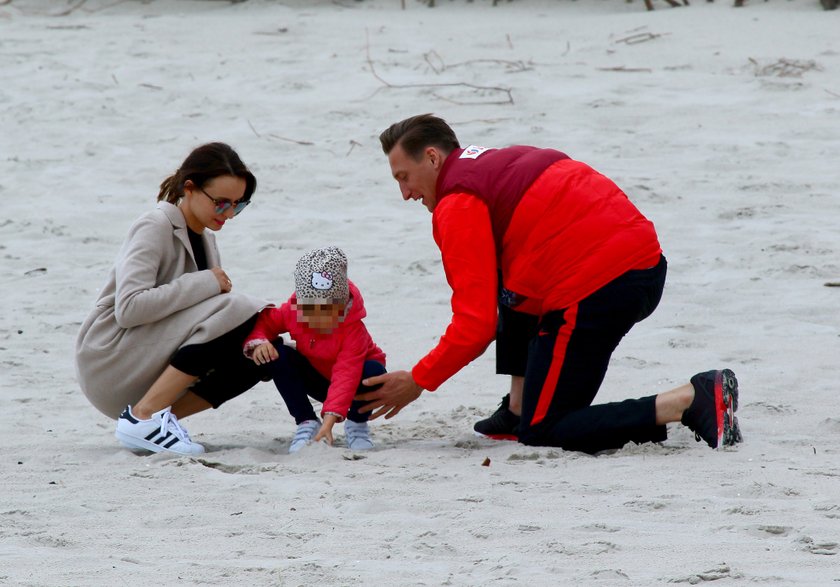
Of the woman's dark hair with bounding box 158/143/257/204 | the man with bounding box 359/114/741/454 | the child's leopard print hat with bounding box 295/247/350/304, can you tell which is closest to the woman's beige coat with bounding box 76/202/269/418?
the woman's dark hair with bounding box 158/143/257/204

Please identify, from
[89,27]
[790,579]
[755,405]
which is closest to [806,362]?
[755,405]

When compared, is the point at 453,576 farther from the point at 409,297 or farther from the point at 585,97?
the point at 585,97

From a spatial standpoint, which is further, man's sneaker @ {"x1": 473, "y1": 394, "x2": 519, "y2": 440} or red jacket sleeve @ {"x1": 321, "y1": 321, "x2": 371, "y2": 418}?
man's sneaker @ {"x1": 473, "y1": 394, "x2": 519, "y2": 440}

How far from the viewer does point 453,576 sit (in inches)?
114

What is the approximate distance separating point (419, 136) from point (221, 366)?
3.36 ft

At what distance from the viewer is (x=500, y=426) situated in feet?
14.9

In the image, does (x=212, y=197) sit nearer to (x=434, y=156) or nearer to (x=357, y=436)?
(x=434, y=156)

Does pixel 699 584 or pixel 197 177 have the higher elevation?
pixel 197 177

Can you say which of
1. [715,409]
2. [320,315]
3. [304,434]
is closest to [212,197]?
[320,315]

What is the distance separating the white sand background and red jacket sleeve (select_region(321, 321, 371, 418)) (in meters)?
0.16

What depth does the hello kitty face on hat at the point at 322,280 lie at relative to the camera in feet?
13.8

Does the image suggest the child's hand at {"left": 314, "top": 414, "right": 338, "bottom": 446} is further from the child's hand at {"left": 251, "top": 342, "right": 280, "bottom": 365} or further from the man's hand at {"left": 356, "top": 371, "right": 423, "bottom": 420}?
the child's hand at {"left": 251, "top": 342, "right": 280, "bottom": 365}

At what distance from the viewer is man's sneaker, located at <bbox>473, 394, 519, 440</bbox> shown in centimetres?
451

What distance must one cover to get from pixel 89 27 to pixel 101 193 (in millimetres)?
3920
